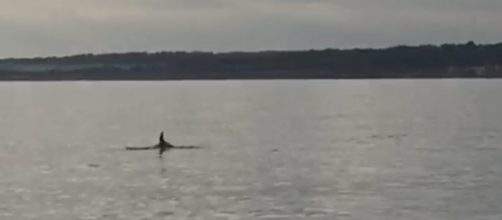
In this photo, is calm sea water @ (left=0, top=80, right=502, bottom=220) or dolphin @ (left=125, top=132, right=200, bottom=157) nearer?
calm sea water @ (left=0, top=80, right=502, bottom=220)

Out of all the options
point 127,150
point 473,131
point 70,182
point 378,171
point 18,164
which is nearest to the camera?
point 70,182

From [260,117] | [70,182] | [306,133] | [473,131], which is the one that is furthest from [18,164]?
[260,117]

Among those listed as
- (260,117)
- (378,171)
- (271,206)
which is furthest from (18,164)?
(260,117)

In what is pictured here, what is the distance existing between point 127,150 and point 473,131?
90.3 ft

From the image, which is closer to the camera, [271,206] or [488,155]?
[271,206]

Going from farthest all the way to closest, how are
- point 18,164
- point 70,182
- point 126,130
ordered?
point 126,130, point 18,164, point 70,182

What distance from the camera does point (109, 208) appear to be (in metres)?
42.6

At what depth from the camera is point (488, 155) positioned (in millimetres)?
64500

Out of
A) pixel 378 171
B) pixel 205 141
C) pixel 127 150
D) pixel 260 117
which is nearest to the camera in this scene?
pixel 378 171

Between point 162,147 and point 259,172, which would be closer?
point 259,172

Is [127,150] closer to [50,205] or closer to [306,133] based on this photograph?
[306,133]

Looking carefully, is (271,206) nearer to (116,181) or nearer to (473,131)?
(116,181)

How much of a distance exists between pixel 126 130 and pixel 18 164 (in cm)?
3557

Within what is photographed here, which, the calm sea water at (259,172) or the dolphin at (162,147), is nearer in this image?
the calm sea water at (259,172)
